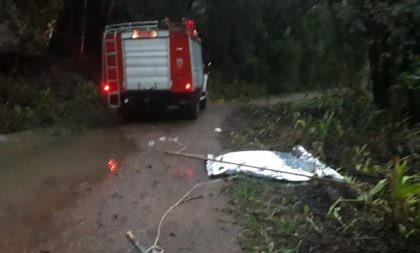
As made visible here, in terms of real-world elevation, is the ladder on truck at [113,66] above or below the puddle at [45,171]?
above

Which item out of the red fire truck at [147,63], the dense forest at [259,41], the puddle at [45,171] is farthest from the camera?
the red fire truck at [147,63]

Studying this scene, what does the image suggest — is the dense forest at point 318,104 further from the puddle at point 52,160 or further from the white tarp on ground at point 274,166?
the puddle at point 52,160

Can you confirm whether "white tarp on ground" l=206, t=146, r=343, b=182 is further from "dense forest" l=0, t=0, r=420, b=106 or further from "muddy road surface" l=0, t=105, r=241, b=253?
"dense forest" l=0, t=0, r=420, b=106

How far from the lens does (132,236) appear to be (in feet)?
21.5

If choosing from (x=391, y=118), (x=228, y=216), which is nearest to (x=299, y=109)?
(x=391, y=118)

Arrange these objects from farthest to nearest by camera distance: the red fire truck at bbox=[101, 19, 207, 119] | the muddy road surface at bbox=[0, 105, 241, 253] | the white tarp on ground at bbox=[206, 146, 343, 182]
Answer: the red fire truck at bbox=[101, 19, 207, 119], the white tarp on ground at bbox=[206, 146, 343, 182], the muddy road surface at bbox=[0, 105, 241, 253]

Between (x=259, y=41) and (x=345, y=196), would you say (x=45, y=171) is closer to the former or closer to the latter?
(x=345, y=196)

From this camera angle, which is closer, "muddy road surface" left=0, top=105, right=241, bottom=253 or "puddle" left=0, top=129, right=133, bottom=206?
"muddy road surface" left=0, top=105, right=241, bottom=253

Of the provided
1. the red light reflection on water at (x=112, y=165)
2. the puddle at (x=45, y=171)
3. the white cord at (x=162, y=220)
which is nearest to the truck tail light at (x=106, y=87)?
the puddle at (x=45, y=171)

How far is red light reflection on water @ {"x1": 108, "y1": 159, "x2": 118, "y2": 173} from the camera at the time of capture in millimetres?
10168

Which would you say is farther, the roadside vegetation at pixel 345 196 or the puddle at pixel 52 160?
the puddle at pixel 52 160

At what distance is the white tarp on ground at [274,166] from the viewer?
8578mm

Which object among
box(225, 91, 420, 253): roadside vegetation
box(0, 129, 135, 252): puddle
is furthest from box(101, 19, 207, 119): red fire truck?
box(225, 91, 420, 253): roadside vegetation

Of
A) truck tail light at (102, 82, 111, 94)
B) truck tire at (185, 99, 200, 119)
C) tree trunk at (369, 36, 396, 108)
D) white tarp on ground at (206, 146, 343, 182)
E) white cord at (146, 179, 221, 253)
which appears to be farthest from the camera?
truck tire at (185, 99, 200, 119)
